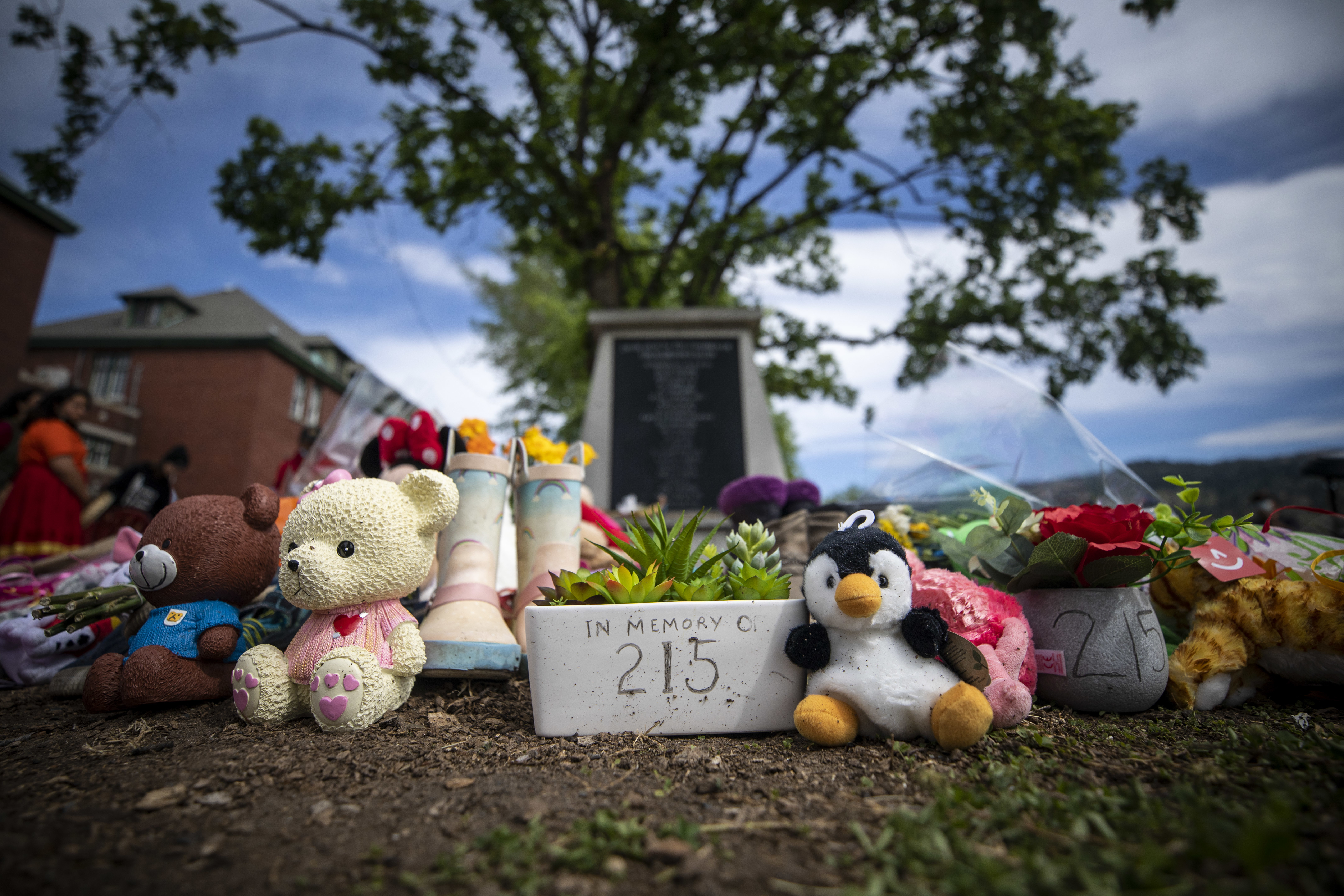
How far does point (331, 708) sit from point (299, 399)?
20103 mm

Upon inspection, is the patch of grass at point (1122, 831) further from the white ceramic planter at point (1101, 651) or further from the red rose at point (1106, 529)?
the red rose at point (1106, 529)

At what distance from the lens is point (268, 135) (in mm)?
7258

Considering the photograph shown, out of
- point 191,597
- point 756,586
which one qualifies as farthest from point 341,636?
point 756,586

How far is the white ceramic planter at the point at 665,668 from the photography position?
5.09 ft

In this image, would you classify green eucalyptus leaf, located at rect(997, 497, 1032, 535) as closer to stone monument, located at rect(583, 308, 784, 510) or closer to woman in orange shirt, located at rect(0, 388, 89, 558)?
stone monument, located at rect(583, 308, 784, 510)

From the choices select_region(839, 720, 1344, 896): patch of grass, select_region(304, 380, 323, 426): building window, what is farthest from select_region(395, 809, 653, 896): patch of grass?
select_region(304, 380, 323, 426): building window

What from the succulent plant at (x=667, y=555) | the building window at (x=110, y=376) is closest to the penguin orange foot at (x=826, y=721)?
the succulent plant at (x=667, y=555)

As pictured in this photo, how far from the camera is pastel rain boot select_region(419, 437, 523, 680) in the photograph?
1.81 m

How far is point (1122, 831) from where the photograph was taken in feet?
3.27

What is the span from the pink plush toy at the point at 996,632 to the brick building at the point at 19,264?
15.9 m

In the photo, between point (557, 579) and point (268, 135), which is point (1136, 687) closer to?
point (557, 579)

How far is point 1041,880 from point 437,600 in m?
1.73

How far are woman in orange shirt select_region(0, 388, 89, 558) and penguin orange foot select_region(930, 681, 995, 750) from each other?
4831 mm

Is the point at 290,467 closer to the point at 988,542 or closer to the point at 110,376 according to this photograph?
the point at 988,542
